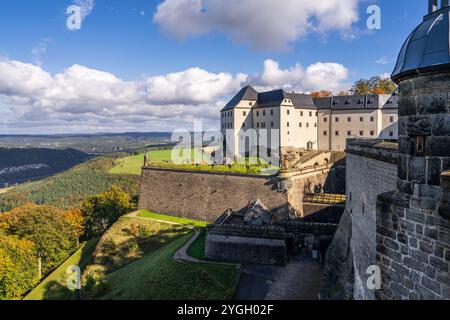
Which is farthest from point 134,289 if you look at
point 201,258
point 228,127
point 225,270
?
point 228,127

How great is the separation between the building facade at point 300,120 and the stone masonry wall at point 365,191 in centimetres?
2845

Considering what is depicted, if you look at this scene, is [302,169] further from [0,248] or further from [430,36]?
[0,248]

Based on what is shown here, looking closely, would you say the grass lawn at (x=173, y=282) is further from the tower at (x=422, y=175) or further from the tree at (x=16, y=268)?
Result: the tree at (x=16, y=268)

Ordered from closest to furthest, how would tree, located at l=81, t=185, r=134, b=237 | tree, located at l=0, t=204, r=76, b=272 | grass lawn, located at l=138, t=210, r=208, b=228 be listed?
1. grass lawn, located at l=138, t=210, r=208, b=228
2. tree, located at l=0, t=204, r=76, b=272
3. tree, located at l=81, t=185, r=134, b=237

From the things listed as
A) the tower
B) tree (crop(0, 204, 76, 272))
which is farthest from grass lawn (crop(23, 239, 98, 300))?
the tower

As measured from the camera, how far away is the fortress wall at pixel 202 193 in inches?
1053

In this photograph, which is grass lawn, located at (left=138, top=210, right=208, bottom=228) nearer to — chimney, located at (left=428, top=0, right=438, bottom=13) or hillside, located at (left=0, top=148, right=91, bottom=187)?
chimney, located at (left=428, top=0, right=438, bottom=13)

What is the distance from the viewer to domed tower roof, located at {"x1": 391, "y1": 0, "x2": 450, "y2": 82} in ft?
12.4

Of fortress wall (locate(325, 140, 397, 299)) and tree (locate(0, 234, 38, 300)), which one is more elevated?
fortress wall (locate(325, 140, 397, 299))

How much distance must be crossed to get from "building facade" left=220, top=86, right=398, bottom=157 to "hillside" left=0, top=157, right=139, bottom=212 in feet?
137

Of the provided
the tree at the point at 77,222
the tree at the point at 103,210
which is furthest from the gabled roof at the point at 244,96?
the tree at the point at 77,222

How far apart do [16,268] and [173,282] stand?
920 inches
